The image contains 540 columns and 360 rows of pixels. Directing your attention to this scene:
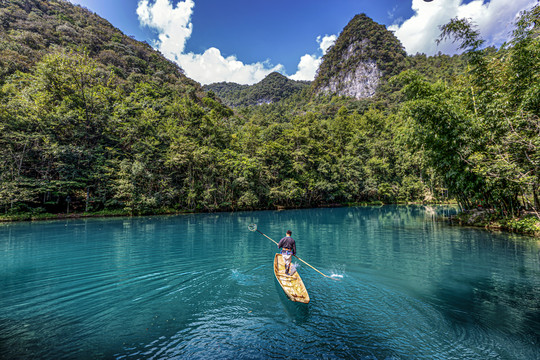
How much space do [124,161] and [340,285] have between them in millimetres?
34706

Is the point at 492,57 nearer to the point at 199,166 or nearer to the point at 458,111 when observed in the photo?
the point at 458,111

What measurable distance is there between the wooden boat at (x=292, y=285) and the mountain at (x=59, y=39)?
42926mm

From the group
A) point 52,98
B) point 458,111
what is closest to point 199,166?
point 52,98

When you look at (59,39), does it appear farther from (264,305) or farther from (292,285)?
(292,285)

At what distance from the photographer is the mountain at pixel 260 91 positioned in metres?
161

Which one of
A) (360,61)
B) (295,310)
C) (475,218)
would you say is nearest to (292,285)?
(295,310)

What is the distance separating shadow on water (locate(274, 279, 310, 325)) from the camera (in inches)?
220

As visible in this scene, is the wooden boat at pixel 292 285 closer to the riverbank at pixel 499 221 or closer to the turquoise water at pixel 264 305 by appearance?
the turquoise water at pixel 264 305

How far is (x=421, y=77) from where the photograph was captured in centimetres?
1773

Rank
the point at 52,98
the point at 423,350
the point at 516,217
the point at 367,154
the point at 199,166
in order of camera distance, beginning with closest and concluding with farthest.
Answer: the point at 423,350
the point at 516,217
the point at 52,98
the point at 199,166
the point at 367,154

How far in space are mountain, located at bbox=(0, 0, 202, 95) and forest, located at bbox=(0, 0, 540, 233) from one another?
1.17ft

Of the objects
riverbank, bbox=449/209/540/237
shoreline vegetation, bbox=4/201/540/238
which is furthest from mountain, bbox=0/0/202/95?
riverbank, bbox=449/209/540/237

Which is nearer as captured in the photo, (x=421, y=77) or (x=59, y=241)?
(x=59, y=241)

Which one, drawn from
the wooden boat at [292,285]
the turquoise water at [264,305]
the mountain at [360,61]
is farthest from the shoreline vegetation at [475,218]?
the mountain at [360,61]
